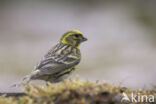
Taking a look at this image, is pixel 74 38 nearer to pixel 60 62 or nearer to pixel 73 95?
pixel 60 62

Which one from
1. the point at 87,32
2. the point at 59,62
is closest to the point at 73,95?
the point at 59,62

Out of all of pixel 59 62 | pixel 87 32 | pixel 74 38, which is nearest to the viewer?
pixel 59 62

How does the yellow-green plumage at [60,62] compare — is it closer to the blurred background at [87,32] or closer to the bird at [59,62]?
the bird at [59,62]

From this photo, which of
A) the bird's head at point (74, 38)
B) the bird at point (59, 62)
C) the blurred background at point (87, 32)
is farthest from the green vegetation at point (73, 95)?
the blurred background at point (87, 32)

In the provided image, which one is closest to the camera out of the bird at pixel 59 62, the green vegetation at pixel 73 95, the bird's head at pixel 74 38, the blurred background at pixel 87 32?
the green vegetation at pixel 73 95

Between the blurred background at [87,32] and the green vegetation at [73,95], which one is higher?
the green vegetation at [73,95]

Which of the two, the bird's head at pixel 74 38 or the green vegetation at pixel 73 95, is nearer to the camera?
the green vegetation at pixel 73 95

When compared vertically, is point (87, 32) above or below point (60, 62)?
below

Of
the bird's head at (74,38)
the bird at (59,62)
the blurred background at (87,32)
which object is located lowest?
the blurred background at (87,32)

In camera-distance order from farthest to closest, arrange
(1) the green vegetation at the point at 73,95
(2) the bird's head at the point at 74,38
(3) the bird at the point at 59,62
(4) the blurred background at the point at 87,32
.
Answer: (4) the blurred background at the point at 87,32
(2) the bird's head at the point at 74,38
(3) the bird at the point at 59,62
(1) the green vegetation at the point at 73,95
